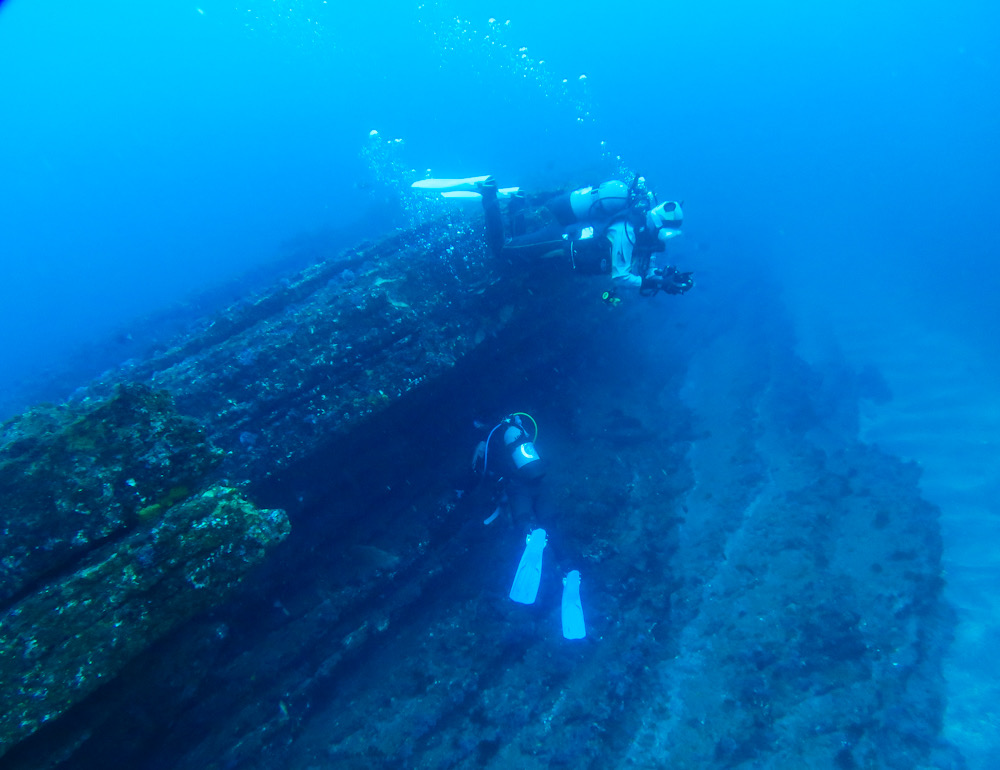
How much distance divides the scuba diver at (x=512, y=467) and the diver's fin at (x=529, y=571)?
0.92 ft

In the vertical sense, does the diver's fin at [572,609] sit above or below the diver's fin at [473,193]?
below

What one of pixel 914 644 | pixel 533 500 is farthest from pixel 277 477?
pixel 914 644

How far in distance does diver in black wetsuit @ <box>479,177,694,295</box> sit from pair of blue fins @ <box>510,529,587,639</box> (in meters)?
4.29

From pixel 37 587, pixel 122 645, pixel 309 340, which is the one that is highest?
pixel 309 340

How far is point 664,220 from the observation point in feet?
25.6

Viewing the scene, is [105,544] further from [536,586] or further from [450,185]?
[450,185]

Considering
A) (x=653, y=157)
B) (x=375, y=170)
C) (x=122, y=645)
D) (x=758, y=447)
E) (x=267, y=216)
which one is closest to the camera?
(x=122, y=645)

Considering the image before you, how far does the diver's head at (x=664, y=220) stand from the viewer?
7.76m

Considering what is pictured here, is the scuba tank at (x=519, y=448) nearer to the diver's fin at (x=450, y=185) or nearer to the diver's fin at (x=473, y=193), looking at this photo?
the diver's fin at (x=473, y=193)

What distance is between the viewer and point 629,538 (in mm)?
7914

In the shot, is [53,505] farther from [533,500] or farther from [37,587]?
[533,500]

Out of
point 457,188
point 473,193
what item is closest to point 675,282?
point 473,193

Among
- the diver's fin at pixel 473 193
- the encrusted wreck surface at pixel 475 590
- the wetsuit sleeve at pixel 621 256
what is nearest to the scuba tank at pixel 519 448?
the encrusted wreck surface at pixel 475 590

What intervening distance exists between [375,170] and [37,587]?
53495mm
